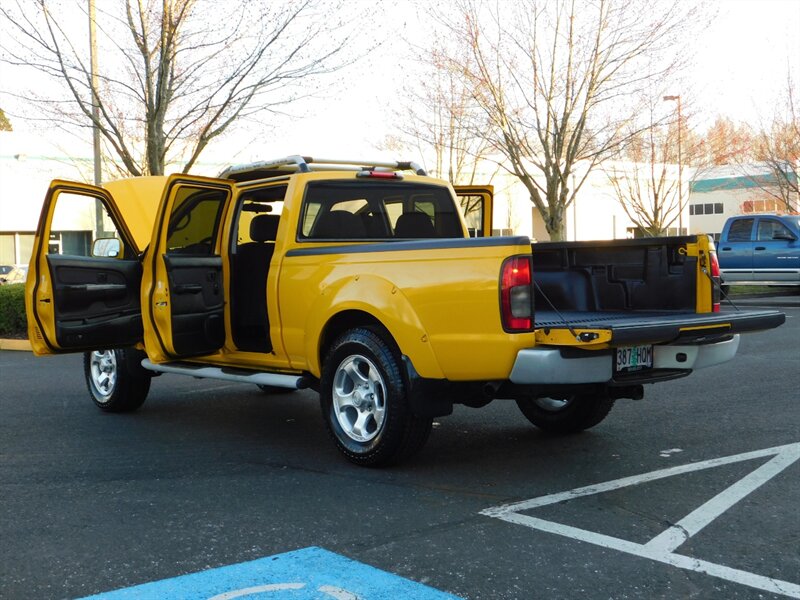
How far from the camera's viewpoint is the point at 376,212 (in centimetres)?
712

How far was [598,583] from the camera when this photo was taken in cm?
370

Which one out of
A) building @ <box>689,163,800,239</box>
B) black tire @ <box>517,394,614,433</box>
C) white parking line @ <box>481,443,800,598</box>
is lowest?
white parking line @ <box>481,443,800,598</box>

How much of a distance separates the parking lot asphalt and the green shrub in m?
7.82

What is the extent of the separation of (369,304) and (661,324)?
5.79 feet

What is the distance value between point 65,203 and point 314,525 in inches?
1287

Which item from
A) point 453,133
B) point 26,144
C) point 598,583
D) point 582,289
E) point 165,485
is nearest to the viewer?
point 598,583

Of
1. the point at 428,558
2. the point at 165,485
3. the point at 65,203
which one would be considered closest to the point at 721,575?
the point at 428,558

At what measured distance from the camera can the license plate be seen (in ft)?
17.1

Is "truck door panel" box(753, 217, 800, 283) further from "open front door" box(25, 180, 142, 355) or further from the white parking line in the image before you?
"open front door" box(25, 180, 142, 355)

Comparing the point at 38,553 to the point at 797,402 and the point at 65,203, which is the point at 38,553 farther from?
the point at 65,203

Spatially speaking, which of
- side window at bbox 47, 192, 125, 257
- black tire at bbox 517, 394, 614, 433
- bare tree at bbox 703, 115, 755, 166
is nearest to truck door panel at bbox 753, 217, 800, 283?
bare tree at bbox 703, 115, 755, 166

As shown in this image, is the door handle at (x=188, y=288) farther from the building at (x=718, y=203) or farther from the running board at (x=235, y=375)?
the building at (x=718, y=203)

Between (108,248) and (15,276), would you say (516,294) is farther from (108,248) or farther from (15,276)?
(15,276)

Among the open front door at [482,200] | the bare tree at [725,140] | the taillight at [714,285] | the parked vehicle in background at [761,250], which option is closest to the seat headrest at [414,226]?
the open front door at [482,200]
